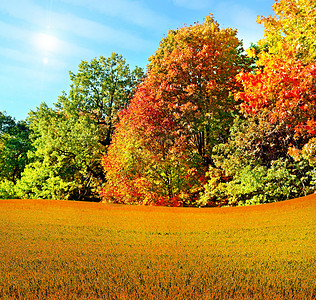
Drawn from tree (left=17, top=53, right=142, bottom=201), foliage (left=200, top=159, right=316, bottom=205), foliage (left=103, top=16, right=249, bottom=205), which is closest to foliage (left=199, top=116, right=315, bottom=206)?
foliage (left=200, top=159, right=316, bottom=205)

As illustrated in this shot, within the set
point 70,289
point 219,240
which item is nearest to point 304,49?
point 219,240

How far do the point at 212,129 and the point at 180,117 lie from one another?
2.51 m

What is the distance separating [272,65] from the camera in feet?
43.0

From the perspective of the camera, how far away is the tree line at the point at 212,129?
13336 millimetres

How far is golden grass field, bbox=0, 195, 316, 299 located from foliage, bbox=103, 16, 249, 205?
19.2 ft

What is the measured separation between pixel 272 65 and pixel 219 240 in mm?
8850

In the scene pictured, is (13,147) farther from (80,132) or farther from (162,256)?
(162,256)

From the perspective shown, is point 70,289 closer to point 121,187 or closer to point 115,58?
point 121,187

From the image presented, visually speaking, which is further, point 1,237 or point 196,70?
point 196,70

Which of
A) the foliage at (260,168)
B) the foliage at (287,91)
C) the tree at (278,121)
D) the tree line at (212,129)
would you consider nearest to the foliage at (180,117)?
the tree line at (212,129)

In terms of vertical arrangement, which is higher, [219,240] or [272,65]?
[272,65]

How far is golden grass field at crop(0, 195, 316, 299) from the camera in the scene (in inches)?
162

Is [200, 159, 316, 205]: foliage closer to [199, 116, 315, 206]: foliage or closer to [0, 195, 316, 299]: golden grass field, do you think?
[199, 116, 315, 206]: foliage

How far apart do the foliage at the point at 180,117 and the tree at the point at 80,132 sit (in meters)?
5.11
